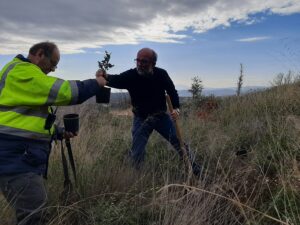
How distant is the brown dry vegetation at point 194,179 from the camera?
3.75 metres

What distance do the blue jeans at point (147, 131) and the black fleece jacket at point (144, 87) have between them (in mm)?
120

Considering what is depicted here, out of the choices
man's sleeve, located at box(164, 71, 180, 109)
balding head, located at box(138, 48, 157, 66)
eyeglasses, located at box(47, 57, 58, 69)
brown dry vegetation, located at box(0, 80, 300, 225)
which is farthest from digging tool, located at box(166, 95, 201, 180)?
eyeglasses, located at box(47, 57, 58, 69)

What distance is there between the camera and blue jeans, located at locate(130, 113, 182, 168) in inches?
242

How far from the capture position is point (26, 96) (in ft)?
11.4

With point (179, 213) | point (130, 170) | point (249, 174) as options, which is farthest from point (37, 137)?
point (249, 174)

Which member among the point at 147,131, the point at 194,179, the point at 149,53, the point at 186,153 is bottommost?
the point at 194,179

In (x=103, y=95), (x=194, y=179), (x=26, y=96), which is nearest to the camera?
(x=26, y=96)

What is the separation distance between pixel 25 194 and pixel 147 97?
3.08 m

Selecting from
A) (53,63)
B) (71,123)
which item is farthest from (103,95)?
(53,63)

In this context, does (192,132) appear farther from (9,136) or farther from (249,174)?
(9,136)

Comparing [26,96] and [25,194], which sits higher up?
[26,96]

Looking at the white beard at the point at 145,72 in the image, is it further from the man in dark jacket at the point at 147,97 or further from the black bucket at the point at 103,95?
the black bucket at the point at 103,95

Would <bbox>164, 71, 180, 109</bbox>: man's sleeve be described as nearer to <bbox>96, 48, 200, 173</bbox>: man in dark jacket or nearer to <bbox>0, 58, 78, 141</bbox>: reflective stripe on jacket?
<bbox>96, 48, 200, 173</bbox>: man in dark jacket

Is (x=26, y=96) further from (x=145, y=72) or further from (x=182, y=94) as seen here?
(x=182, y=94)
